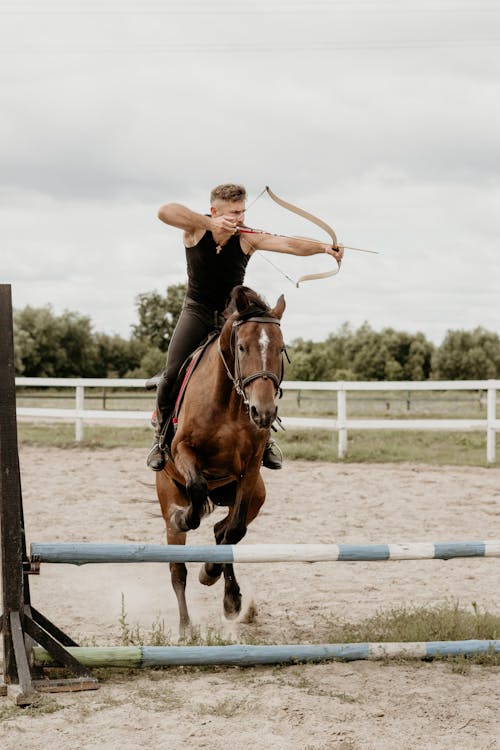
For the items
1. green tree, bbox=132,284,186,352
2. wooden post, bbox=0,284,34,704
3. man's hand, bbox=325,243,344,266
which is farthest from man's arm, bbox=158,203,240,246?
green tree, bbox=132,284,186,352

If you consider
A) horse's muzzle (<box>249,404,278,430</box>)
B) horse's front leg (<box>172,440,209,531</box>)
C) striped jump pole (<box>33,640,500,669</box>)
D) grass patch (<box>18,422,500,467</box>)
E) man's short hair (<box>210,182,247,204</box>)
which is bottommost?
striped jump pole (<box>33,640,500,669</box>)

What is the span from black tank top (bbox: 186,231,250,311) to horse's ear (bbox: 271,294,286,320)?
0.55m

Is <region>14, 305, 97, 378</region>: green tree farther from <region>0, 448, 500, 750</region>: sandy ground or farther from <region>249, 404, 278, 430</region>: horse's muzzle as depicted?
<region>249, 404, 278, 430</region>: horse's muzzle

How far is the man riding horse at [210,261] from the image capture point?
5.35 m

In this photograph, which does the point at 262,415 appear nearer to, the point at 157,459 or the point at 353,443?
the point at 157,459

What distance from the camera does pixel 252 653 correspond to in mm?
4539

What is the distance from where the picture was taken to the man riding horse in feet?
17.5

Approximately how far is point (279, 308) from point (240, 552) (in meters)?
1.63

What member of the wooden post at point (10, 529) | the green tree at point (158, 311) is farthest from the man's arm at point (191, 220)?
the green tree at point (158, 311)

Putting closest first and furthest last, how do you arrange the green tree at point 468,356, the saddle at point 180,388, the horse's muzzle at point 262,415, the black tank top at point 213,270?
the horse's muzzle at point 262,415 < the black tank top at point 213,270 < the saddle at point 180,388 < the green tree at point 468,356

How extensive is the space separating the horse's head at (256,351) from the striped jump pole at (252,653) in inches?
50.8

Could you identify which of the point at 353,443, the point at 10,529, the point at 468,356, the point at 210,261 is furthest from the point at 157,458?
the point at 468,356

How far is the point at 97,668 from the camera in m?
4.48

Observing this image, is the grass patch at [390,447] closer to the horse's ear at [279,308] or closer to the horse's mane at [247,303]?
the horse's ear at [279,308]
